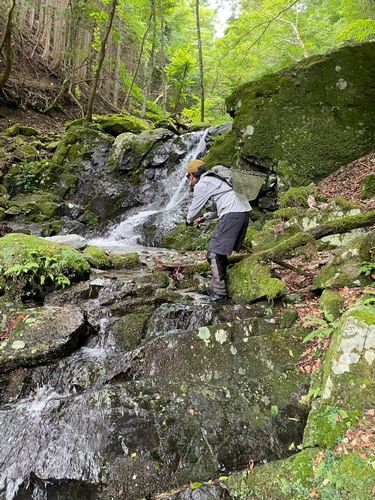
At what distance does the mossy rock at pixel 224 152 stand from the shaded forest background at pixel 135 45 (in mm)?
3851

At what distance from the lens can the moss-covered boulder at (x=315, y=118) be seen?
7895mm

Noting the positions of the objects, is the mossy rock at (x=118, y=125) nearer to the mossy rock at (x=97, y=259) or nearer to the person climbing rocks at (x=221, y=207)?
the mossy rock at (x=97, y=259)

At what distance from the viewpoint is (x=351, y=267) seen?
3564 mm

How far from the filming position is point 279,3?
41.3 feet

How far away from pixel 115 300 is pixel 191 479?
9.56 feet

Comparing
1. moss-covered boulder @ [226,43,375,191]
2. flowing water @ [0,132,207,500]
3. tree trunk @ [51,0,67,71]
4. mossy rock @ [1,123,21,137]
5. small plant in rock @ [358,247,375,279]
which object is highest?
tree trunk @ [51,0,67,71]

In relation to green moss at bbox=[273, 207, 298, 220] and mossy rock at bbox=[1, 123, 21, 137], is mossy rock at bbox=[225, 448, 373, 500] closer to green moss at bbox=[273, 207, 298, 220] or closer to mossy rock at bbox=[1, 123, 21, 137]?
green moss at bbox=[273, 207, 298, 220]

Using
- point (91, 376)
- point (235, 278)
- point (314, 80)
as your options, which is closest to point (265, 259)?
point (235, 278)

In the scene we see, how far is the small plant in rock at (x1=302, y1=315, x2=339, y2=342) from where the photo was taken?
2.82m

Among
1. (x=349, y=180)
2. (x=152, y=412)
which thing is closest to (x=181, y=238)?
(x=349, y=180)

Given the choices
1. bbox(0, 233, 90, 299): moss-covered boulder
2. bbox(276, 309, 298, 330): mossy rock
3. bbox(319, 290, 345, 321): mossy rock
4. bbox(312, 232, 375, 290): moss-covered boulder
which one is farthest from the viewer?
bbox(0, 233, 90, 299): moss-covered boulder

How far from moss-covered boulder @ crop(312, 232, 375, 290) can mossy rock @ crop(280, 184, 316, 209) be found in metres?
3.39

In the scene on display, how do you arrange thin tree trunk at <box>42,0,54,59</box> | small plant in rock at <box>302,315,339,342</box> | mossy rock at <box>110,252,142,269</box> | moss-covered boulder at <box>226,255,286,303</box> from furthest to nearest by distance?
thin tree trunk at <box>42,0,54,59</box> < mossy rock at <box>110,252,142,269</box> < moss-covered boulder at <box>226,255,286,303</box> < small plant in rock at <box>302,315,339,342</box>

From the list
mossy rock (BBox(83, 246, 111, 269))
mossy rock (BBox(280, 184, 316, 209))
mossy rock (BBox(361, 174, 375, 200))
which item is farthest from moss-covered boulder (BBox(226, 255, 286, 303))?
mossy rock (BBox(361, 174, 375, 200))
